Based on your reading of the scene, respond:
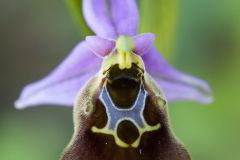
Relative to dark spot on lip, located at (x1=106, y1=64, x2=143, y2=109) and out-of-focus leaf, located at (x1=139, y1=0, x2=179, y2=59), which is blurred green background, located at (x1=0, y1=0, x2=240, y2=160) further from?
dark spot on lip, located at (x1=106, y1=64, x2=143, y2=109)

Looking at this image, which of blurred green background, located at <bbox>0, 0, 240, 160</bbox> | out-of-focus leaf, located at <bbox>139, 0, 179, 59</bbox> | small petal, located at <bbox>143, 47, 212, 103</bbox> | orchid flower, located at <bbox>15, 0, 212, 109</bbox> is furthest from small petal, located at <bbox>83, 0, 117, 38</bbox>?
blurred green background, located at <bbox>0, 0, 240, 160</bbox>

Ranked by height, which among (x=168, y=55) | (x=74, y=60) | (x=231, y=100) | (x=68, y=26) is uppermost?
(x=68, y=26)

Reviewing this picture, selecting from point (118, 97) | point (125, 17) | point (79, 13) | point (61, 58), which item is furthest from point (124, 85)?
point (61, 58)

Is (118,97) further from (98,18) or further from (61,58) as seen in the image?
(61,58)

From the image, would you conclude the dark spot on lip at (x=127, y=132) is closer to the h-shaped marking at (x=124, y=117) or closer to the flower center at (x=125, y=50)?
the h-shaped marking at (x=124, y=117)

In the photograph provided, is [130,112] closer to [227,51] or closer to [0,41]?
[227,51]

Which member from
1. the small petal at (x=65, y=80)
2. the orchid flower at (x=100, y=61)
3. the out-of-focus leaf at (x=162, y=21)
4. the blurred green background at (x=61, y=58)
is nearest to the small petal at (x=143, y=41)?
the orchid flower at (x=100, y=61)

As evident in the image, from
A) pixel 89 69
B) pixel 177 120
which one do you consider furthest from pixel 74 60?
pixel 177 120
